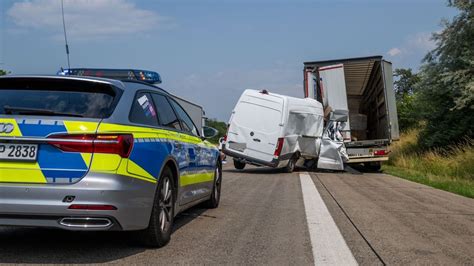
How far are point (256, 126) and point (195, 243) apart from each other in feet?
44.1

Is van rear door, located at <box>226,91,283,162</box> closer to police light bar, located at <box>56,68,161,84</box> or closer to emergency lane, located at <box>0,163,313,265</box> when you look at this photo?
emergency lane, located at <box>0,163,313,265</box>

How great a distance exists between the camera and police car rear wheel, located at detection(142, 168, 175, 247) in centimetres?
550

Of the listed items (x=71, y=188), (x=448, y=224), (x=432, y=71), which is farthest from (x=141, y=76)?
(x=432, y=71)

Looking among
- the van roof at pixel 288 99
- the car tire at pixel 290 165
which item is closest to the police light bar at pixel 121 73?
the van roof at pixel 288 99

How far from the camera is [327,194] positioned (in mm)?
11672

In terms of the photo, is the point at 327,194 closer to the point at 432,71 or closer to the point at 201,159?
the point at 201,159

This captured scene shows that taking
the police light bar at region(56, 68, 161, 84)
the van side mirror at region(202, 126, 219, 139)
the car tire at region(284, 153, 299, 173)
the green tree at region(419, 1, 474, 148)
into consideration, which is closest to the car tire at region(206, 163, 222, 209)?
the van side mirror at region(202, 126, 219, 139)

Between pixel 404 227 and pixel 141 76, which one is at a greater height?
pixel 141 76

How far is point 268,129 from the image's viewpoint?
62.4ft

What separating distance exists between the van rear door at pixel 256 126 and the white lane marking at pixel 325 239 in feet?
30.7

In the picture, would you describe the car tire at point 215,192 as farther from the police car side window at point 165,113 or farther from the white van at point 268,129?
the white van at point 268,129

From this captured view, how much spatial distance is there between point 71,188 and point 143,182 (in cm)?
68

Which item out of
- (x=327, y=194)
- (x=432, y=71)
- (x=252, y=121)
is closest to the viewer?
(x=327, y=194)

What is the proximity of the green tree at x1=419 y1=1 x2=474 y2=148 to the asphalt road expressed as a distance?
1390 centimetres
